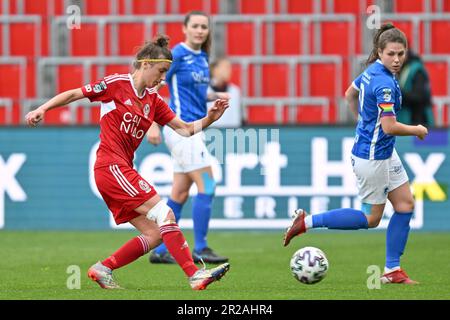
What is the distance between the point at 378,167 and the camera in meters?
8.67

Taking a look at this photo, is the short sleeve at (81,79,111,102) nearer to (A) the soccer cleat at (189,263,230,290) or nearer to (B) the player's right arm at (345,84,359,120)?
(A) the soccer cleat at (189,263,230,290)

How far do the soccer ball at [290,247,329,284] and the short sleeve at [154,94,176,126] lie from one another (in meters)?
1.37

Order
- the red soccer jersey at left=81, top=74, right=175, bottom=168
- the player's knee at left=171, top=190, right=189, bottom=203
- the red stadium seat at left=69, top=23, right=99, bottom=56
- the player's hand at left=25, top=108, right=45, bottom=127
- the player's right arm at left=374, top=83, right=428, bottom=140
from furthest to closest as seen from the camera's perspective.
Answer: the red stadium seat at left=69, top=23, right=99, bottom=56 → the player's knee at left=171, top=190, right=189, bottom=203 → the player's right arm at left=374, top=83, right=428, bottom=140 → the red soccer jersey at left=81, top=74, right=175, bottom=168 → the player's hand at left=25, top=108, right=45, bottom=127

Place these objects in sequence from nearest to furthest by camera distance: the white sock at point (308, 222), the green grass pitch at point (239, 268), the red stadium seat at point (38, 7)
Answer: the green grass pitch at point (239, 268) < the white sock at point (308, 222) < the red stadium seat at point (38, 7)

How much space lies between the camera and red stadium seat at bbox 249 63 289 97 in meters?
16.8

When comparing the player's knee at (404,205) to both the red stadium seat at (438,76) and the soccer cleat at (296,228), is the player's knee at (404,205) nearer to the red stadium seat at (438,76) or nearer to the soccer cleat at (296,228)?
the soccer cleat at (296,228)

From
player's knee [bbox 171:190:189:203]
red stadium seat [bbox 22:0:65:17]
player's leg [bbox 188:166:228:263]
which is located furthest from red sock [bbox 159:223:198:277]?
→ red stadium seat [bbox 22:0:65:17]

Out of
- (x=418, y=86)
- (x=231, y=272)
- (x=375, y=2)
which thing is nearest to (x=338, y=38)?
(x=375, y=2)

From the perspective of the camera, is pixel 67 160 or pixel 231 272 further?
pixel 67 160

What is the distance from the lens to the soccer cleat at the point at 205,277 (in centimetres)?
773

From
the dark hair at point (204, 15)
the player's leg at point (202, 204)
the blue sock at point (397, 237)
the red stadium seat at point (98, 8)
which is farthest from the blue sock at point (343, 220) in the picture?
the red stadium seat at point (98, 8)

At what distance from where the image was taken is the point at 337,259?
10820mm
